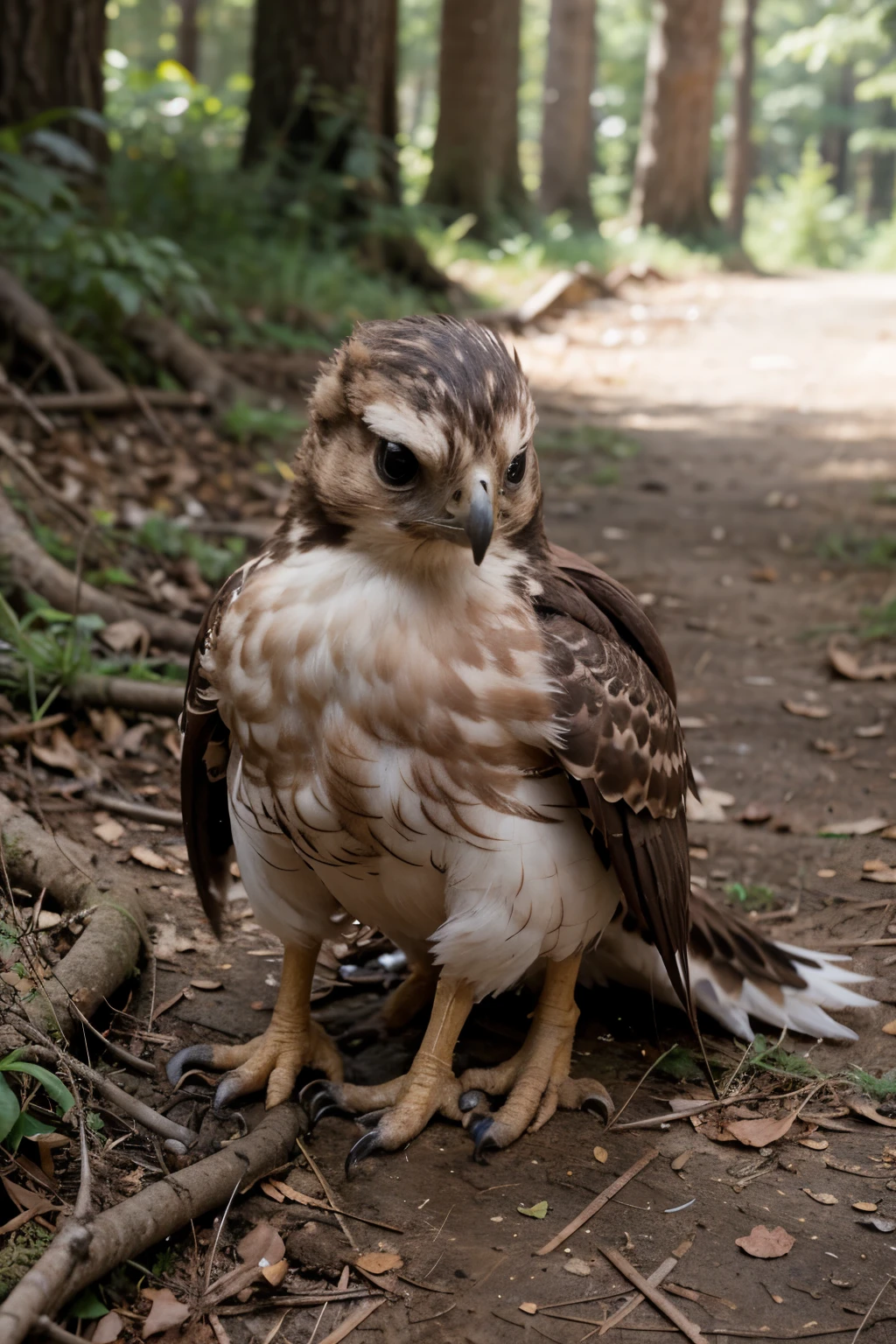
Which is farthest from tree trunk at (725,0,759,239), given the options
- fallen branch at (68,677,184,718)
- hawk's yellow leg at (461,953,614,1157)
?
hawk's yellow leg at (461,953,614,1157)

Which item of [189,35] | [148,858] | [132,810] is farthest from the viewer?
[189,35]

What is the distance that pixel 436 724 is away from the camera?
8.29ft

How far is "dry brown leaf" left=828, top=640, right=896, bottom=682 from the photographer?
5.41m

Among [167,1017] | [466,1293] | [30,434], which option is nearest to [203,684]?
[167,1017]

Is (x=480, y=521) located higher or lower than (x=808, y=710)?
higher

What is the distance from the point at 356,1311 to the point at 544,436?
7769 millimetres

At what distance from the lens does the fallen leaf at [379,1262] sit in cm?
244

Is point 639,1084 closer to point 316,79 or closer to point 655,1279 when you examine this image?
point 655,1279

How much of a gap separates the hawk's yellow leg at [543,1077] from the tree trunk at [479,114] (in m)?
15.0

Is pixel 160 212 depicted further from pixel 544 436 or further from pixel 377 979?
pixel 377 979

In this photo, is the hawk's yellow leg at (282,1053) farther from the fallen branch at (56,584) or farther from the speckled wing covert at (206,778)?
the fallen branch at (56,584)

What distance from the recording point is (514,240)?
1636 centimetres

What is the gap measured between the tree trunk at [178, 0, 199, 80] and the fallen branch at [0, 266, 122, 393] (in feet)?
59.4

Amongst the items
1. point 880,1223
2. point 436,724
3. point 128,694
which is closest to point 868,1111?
point 880,1223
